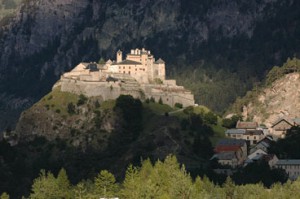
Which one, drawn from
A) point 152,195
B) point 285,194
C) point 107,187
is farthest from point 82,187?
point 285,194

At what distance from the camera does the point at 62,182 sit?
7367 inches

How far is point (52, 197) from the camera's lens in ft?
591

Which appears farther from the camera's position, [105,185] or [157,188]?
[105,185]

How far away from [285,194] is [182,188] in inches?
773

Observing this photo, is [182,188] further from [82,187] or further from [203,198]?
[82,187]

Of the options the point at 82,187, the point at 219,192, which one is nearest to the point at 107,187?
the point at 82,187

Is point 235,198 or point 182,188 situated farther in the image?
point 235,198

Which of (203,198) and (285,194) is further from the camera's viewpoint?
(285,194)

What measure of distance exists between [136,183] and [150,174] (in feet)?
24.9

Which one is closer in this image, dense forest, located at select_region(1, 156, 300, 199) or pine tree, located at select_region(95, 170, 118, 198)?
dense forest, located at select_region(1, 156, 300, 199)

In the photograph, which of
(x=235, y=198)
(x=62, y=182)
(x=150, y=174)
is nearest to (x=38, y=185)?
(x=62, y=182)

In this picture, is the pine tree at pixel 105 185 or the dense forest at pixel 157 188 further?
the pine tree at pixel 105 185

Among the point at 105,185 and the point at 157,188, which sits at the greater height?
the point at 157,188

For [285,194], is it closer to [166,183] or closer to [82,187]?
[166,183]
